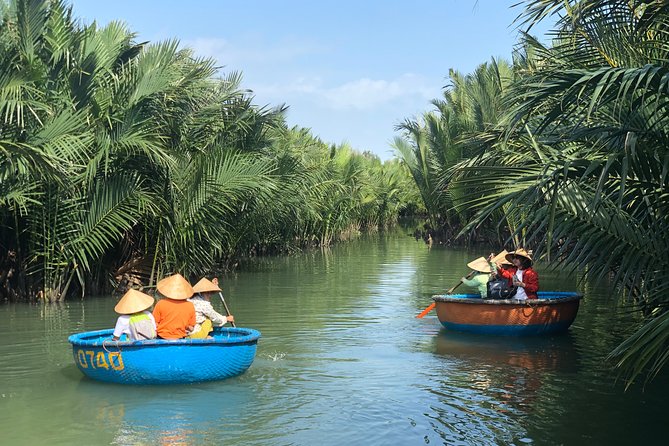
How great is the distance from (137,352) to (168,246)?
28.0 ft

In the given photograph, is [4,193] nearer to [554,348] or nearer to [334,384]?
[334,384]

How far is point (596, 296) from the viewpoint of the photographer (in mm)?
18438

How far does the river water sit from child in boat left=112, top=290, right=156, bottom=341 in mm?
668

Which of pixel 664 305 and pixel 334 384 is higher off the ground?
pixel 664 305

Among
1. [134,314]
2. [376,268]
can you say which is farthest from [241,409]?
[376,268]

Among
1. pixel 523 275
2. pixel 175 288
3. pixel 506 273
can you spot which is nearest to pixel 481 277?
pixel 506 273

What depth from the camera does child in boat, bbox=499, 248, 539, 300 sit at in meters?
13.5

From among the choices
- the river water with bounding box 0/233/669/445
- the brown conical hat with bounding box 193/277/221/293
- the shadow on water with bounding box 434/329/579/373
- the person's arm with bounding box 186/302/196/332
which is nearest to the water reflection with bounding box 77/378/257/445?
the river water with bounding box 0/233/669/445

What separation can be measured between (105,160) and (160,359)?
23.7ft

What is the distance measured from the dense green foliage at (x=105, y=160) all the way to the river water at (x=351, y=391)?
144 cm

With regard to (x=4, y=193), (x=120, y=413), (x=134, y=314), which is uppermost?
(x=4, y=193)

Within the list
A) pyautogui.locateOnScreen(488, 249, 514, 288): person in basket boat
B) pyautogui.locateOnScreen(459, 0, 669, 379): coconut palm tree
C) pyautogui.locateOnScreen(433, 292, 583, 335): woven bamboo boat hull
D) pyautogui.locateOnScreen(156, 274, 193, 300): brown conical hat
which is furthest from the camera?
pyautogui.locateOnScreen(488, 249, 514, 288): person in basket boat

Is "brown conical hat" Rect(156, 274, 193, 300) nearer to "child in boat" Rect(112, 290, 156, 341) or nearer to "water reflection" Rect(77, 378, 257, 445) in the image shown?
"child in boat" Rect(112, 290, 156, 341)

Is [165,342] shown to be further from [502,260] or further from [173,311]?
[502,260]
